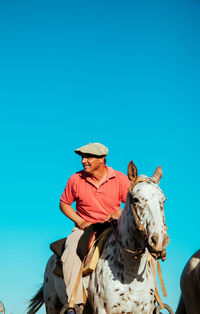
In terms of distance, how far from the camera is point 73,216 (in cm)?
802

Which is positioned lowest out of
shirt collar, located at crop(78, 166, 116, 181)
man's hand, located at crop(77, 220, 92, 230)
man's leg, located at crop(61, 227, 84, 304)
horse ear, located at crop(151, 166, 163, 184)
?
man's leg, located at crop(61, 227, 84, 304)

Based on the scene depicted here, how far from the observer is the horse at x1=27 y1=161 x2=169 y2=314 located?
593 cm

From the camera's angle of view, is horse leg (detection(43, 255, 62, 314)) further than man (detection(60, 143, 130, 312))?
Yes

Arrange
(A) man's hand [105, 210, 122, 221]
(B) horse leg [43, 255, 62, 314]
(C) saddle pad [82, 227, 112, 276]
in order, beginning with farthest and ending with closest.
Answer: (B) horse leg [43, 255, 62, 314]
(A) man's hand [105, 210, 122, 221]
(C) saddle pad [82, 227, 112, 276]

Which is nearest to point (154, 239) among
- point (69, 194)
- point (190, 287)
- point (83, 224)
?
point (83, 224)

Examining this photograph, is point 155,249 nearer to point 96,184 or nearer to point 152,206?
point 152,206

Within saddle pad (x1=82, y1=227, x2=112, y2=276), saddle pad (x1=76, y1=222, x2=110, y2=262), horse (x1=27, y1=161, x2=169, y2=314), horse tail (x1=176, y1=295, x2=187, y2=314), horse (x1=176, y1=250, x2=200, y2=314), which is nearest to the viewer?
horse (x1=27, y1=161, x2=169, y2=314)

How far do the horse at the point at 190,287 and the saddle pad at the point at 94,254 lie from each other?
3534 mm

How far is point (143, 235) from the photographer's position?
6.11 metres

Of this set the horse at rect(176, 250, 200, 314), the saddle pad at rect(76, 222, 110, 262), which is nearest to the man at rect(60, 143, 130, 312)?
the saddle pad at rect(76, 222, 110, 262)

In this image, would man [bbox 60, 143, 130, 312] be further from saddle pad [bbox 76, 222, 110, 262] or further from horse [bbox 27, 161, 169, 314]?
horse [bbox 27, 161, 169, 314]

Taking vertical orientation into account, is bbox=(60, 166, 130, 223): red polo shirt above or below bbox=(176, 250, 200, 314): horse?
above

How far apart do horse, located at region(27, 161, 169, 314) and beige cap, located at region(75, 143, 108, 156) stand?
4.19 feet

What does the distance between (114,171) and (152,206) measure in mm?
2350
